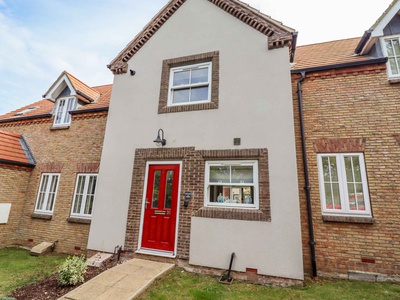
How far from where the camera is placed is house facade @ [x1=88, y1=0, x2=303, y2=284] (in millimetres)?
5539

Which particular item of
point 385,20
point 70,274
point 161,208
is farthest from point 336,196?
point 70,274

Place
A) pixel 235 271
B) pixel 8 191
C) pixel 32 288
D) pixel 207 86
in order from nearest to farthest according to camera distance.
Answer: pixel 32 288
pixel 235 271
pixel 207 86
pixel 8 191

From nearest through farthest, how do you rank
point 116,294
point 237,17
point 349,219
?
point 116,294 < point 349,219 < point 237,17

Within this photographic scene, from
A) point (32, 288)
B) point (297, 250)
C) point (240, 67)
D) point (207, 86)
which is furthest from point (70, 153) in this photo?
point (297, 250)

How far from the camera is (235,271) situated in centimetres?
541

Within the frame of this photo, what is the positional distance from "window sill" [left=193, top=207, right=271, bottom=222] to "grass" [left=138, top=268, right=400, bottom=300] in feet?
5.03

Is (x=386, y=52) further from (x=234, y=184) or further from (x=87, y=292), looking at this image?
(x=87, y=292)

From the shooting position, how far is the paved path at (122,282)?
4.27 meters

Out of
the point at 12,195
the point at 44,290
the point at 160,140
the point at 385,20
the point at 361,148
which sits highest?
the point at 385,20

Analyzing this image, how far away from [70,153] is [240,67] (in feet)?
26.7

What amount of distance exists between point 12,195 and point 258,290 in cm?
1063

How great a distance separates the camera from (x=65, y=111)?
34.2 ft

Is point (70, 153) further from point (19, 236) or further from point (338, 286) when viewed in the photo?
point (338, 286)

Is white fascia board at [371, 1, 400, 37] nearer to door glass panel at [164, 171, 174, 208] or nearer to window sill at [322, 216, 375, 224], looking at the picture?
window sill at [322, 216, 375, 224]
